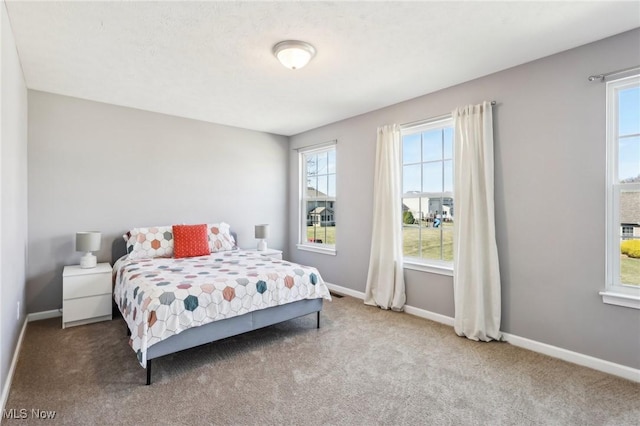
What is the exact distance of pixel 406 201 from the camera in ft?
12.9

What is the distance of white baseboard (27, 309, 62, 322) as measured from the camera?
11.3ft

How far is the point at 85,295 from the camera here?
10.9 feet

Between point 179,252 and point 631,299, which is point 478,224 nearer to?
point 631,299

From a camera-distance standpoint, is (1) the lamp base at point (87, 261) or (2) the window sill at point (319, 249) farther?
(2) the window sill at point (319, 249)

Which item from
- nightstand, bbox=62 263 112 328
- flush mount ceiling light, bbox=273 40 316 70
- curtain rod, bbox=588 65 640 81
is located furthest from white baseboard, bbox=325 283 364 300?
curtain rod, bbox=588 65 640 81

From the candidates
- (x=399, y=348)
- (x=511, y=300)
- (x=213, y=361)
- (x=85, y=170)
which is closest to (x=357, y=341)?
(x=399, y=348)

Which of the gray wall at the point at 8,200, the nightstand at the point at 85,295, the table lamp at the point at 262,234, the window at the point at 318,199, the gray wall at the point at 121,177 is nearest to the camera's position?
the gray wall at the point at 8,200

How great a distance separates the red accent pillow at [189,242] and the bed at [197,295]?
94mm

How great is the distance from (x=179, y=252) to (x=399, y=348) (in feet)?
8.88

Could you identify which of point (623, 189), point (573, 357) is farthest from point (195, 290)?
point (623, 189)

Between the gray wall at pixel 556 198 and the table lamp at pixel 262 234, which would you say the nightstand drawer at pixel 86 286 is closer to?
the table lamp at pixel 262 234

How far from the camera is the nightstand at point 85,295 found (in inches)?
127

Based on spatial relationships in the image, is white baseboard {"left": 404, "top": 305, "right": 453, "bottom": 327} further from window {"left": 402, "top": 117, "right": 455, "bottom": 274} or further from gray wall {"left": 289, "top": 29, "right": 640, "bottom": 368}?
window {"left": 402, "top": 117, "right": 455, "bottom": 274}

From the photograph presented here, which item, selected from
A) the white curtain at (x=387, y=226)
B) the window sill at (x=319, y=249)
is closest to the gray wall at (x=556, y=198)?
the white curtain at (x=387, y=226)
